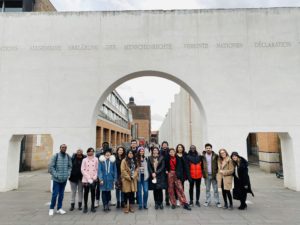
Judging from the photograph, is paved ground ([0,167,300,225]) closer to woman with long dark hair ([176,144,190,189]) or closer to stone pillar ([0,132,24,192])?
woman with long dark hair ([176,144,190,189])

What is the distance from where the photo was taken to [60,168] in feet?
18.7

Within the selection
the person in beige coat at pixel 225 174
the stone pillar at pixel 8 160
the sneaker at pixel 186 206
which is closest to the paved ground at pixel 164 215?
the sneaker at pixel 186 206

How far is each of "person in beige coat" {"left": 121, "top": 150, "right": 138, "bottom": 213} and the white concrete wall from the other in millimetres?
3004

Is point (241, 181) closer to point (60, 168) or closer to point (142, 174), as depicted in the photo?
point (142, 174)

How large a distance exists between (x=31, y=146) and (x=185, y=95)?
1518cm

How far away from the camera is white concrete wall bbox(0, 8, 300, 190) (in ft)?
27.0

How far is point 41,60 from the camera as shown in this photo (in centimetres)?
859

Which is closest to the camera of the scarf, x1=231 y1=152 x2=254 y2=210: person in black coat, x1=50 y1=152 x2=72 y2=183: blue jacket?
x1=50 y1=152 x2=72 y2=183: blue jacket

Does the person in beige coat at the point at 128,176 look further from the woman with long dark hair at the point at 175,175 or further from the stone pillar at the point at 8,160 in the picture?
the stone pillar at the point at 8,160

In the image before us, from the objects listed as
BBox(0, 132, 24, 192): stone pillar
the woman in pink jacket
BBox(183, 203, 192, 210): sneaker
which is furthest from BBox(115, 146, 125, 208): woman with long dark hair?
BBox(0, 132, 24, 192): stone pillar

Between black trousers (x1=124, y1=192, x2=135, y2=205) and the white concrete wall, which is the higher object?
the white concrete wall

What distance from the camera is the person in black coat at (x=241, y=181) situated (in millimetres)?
5848

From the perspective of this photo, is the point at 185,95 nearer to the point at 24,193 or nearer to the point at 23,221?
the point at 24,193

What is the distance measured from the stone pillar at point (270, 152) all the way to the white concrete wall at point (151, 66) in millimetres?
5971
